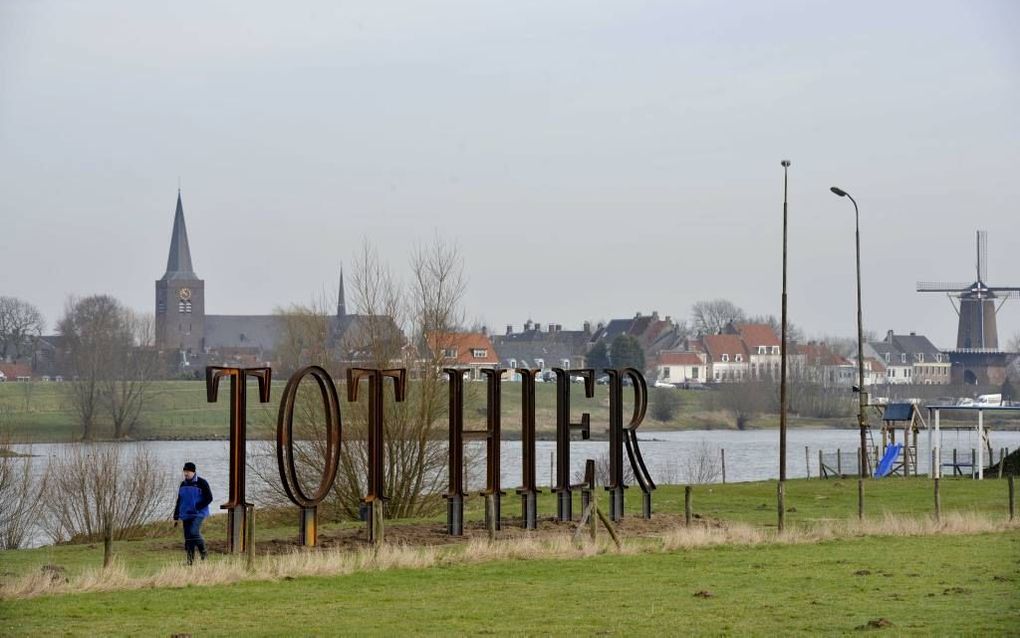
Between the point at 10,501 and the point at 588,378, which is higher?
the point at 588,378

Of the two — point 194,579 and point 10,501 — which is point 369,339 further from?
point 194,579

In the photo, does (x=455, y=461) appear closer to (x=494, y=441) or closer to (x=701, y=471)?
(x=494, y=441)

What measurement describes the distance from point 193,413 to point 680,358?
90.5m

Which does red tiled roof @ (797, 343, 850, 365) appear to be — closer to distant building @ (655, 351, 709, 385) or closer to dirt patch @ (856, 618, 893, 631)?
distant building @ (655, 351, 709, 385)

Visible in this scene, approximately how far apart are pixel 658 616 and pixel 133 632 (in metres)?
6.20

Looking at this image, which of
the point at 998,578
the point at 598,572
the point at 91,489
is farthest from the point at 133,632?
the point at 91,489

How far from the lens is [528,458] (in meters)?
32.7

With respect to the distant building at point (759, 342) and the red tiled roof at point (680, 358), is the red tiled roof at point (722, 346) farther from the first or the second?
the red tiled roof at point (680, 358)

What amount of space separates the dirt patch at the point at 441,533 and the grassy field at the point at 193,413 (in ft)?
141

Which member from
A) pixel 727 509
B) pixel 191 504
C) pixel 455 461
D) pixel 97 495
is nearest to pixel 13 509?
pixel 97 495

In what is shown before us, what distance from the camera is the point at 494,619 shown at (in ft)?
58.9

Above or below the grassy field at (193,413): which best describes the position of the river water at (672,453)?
below

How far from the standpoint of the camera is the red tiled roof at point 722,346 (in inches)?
7362

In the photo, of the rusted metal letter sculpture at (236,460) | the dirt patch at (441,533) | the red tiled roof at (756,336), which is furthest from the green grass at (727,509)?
the red tiled roof at (756,336)
